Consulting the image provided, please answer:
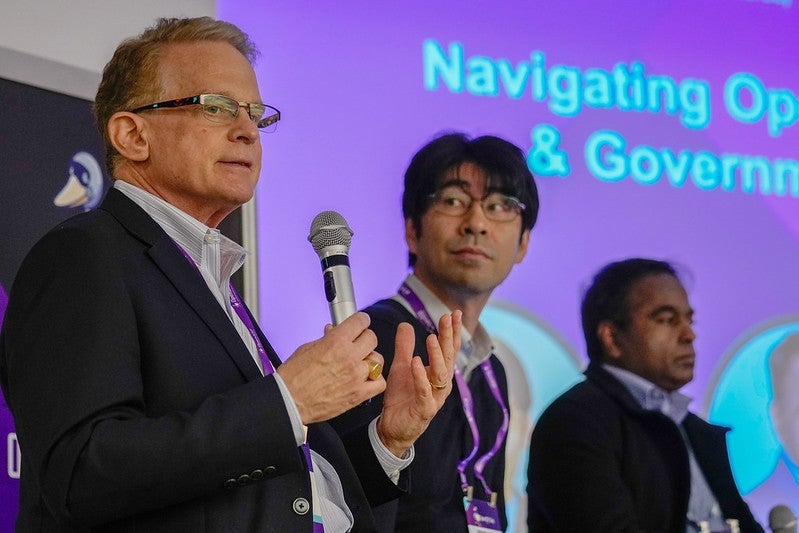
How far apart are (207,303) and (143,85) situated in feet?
1.64

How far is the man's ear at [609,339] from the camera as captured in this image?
13.4 ft

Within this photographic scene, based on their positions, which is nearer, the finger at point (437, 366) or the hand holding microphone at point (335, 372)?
the hand holding microphone at point (335, 372)

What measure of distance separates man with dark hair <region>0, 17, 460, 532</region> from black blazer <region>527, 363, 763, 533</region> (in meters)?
1.50

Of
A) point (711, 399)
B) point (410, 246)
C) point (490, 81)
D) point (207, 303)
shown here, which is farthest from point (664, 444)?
point (207, 303)

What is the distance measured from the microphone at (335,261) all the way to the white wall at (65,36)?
1272 mm

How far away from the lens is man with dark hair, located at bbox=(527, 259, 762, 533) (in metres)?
3.58

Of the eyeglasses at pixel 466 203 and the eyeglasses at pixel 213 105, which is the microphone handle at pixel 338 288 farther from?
the eyeglasses at pixel 466 203

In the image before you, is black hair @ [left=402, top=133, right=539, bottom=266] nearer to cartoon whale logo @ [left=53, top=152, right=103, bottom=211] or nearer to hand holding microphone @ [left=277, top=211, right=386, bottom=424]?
cartoon whale logo @ [left=53, top=152, right=103, bottom=211]

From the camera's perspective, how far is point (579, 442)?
12.0 feet

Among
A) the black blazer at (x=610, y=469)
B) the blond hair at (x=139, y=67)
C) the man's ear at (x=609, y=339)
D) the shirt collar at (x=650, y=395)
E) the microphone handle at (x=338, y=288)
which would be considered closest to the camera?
the microphone handle at (x=338, y=288)

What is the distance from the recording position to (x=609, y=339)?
4.11m

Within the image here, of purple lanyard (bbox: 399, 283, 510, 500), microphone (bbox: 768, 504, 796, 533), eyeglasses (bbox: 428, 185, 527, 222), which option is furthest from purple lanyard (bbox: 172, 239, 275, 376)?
microphone (bbox: 768, 504, 796, 533)

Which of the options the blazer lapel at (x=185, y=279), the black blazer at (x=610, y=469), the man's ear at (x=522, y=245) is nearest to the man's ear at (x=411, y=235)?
the man's ear at (x=522, y=245)

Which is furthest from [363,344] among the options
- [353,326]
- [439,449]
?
[439,449]
